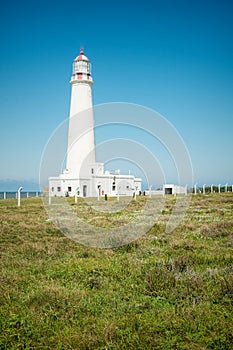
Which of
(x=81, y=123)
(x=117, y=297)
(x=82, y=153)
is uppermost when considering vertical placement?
(x=81, y=123)

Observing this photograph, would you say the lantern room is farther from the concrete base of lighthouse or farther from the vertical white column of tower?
the concrete base of lighthouse

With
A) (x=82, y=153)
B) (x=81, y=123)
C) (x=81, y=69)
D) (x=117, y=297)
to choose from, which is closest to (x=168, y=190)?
(x=82, y=153)

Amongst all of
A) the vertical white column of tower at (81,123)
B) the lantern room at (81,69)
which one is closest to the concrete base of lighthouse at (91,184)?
the vertical white column of tower at (81,123)

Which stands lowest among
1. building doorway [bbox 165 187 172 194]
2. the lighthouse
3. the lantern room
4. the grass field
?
the grass field

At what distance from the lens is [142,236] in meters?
12.6

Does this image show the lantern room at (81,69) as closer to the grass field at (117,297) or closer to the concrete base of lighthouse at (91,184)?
the concrete base of lighthouse at (91,184)

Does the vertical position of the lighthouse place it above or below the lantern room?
below

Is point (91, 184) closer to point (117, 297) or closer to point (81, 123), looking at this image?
point (81, 123)

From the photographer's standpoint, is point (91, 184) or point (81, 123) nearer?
point (91, 184)

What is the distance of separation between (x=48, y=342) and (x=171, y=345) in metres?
1.62

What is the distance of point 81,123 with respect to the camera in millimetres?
49719

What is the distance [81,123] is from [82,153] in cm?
430

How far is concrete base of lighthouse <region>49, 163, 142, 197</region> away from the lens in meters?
47.4

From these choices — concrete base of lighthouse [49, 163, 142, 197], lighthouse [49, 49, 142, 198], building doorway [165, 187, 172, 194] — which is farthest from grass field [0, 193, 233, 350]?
building doorway [165, 187, 172, 194]
